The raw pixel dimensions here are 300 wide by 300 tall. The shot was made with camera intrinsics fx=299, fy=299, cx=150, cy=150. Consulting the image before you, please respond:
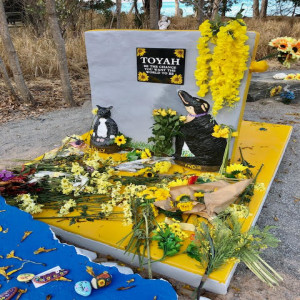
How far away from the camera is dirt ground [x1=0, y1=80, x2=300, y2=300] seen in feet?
6.56

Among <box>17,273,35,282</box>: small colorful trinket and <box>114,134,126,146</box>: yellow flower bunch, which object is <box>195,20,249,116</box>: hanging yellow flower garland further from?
<box>17,273,35,282</box>: small colorful trinket

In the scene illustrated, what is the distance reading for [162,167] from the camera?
3102 millimetres

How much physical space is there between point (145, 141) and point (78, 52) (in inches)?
251

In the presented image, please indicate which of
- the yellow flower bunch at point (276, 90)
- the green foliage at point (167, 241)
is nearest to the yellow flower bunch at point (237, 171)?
the green foliage at point (167, 241)

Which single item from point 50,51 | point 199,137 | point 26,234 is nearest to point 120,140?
point 199,137

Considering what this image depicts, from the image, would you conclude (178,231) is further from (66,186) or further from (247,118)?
(247,118)

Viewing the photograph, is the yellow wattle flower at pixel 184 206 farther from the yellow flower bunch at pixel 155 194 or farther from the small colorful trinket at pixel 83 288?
the small colorful trinket at pixel 83 288

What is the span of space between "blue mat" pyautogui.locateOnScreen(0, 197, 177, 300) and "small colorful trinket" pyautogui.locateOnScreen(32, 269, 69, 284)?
2 cm

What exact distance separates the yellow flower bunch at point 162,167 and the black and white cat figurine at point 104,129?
79 centimetres

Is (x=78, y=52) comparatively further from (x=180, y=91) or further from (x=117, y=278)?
(x=117, y=278)

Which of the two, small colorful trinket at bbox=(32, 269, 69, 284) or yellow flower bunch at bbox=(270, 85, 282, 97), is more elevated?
small colorful trinket at bbox=(32, 269, 69, 284)

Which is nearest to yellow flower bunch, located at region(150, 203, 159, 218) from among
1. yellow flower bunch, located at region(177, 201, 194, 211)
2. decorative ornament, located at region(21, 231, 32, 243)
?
yellow flower bunch, located at region(177, 201, 194, 211)

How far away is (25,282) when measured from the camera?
1642mm

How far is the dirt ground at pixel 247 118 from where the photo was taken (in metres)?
2.00
